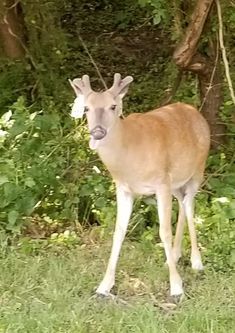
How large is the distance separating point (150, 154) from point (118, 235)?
2.08ft

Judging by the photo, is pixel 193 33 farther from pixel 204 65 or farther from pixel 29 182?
pixel 29 182

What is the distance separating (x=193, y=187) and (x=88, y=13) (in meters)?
8.75

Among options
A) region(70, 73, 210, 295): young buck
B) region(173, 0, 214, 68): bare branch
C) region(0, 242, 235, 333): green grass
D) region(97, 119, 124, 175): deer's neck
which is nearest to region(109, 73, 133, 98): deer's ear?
region(70, 73, 210, 295): young buck

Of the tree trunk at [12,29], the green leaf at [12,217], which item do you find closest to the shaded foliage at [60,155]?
the green leaf at [12,217]

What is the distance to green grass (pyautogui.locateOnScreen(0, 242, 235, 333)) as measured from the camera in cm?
564

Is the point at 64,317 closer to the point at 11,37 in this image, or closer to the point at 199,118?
the point at 199,118

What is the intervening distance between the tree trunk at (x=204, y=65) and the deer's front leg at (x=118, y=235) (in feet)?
6.34

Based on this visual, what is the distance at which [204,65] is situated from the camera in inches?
323

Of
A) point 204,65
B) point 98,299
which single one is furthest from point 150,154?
point 204,65

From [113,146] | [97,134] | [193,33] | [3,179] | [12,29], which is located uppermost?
[97,134]

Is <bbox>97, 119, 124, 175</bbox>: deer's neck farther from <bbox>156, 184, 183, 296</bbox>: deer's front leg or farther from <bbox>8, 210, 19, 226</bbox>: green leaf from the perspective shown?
<bbox>8, 210, 19, 226</bbox>: green leaf

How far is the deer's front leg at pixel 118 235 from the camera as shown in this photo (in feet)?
20.7

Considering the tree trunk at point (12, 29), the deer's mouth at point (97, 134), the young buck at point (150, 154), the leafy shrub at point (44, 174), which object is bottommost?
the tree trunk at point (12, 29)

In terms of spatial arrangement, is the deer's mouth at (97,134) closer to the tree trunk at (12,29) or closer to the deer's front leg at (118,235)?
the deer's front leg at (118,235)
